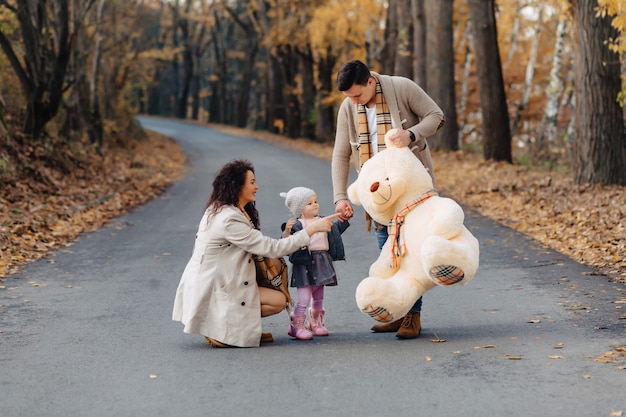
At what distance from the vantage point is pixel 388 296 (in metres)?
6.62

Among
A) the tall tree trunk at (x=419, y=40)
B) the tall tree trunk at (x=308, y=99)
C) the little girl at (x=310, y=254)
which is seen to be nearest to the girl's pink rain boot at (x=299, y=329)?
the little girl at (x=310, y=254)

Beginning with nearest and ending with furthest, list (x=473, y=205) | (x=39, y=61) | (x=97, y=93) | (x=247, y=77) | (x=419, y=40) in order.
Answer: (x=473, y=205), (x=39, y=61), (x=97, y=93), (x=419, y=40), (x=247, y=77)

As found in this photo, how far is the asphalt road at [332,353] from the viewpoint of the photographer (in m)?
5.41

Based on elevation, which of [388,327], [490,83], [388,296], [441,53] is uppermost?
[441,53]

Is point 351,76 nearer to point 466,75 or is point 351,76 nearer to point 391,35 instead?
point 391,35

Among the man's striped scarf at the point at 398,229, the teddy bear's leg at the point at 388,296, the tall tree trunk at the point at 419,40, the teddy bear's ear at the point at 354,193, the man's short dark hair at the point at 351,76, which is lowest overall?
the teddy bear's leg at the point at 388,296

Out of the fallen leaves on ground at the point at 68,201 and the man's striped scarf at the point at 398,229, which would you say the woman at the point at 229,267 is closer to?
the man's striped scarf at the point at 398,229

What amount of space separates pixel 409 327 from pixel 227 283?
1347mm

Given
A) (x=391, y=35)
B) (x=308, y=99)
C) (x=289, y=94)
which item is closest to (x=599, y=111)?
(x=391, y=35)

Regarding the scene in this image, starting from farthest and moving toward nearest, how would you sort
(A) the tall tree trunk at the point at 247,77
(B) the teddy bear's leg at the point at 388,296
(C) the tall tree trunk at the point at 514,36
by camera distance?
(A) the tall tree trunk at the point at 247,77 → (C) the tall tree trunk at the point at 514,36 → (B) the teddy bear's leg at the point at 388,296

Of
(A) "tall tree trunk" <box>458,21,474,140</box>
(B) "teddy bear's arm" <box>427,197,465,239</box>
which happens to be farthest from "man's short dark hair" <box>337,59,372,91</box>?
(A) "tall tree trunk" <box>458,21,474,140</box>

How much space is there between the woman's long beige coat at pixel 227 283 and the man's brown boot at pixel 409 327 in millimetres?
1006

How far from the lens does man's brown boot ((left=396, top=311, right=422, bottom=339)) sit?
23.2ft

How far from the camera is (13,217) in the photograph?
14.8 m
